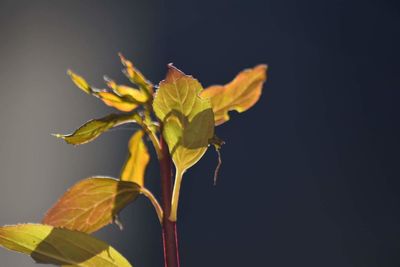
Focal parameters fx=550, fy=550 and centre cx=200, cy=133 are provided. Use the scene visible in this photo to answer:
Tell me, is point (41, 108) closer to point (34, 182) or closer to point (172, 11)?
point (34, 182)

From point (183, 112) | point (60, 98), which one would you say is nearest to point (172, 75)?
point (183, 112)

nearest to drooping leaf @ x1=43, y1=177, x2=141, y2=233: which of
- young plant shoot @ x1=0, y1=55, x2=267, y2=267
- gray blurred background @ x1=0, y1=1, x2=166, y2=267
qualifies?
young plant shoot @ x1=0, y1=55, x2=267, y2=267

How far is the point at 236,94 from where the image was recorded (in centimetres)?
36

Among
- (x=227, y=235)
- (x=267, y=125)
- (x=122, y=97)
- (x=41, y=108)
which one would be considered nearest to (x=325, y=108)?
(x=267, y=125)

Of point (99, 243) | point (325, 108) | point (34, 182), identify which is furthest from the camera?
point (325, 108)

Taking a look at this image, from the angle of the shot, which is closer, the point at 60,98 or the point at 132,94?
the point at 132,94

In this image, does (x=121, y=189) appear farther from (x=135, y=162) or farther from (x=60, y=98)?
(x=60, y=98)

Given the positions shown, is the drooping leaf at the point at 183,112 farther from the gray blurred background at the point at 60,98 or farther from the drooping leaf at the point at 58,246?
the gray blurred background at the point at 60,98

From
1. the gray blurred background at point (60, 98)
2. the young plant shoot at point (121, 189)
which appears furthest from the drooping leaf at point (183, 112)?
the gray blurred background at point (60, 98)

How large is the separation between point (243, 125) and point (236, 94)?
209 centimetres

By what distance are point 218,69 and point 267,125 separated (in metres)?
0.33

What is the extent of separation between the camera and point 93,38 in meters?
2.42

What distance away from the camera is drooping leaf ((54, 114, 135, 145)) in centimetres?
29

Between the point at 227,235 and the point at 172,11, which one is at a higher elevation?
the point at 172,11
